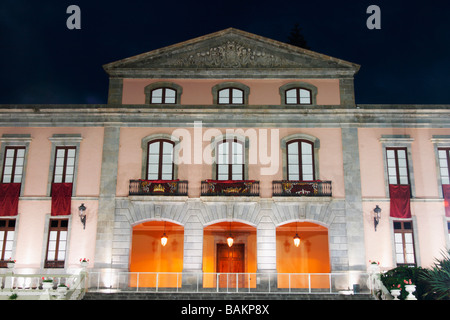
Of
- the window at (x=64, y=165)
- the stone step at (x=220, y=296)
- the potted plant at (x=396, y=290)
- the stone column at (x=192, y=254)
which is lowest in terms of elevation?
the stone step at (x=220, y=296)

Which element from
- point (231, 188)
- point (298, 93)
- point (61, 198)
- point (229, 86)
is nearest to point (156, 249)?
point (61, 198)

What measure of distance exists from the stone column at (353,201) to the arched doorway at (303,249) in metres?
3.49

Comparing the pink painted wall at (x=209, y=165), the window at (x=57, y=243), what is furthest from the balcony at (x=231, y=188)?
the window at (x=57, y=243)

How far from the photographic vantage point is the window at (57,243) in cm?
2239

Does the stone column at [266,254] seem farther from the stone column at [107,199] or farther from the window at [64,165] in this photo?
the window at [64,165]

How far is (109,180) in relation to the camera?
23344mm

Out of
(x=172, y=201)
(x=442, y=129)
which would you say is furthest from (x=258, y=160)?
(x=442, y=129)

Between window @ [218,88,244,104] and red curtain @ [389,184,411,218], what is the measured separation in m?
8.58

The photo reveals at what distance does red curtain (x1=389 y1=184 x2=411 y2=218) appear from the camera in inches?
887

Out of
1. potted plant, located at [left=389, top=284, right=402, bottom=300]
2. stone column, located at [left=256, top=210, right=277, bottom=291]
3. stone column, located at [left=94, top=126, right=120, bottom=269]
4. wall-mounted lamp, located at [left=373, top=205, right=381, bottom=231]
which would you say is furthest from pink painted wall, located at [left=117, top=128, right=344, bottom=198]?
potted plant, located at [left=389, top=284, right=402, bottom=300]

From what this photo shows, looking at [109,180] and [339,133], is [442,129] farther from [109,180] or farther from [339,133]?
[109,180]

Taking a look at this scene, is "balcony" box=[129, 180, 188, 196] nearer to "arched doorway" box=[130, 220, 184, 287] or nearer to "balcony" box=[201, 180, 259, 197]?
"balcony" box=[201, 180, 259, 197]
